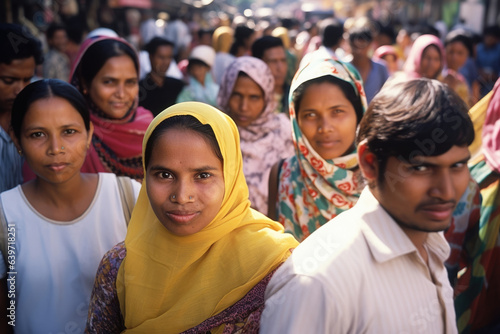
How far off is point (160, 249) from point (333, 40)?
5514 millimetres

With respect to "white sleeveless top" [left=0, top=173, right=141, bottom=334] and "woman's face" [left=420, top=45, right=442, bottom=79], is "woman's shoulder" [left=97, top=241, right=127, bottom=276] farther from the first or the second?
"woman's face" [left=420, top=45, right=442, bottom=79]

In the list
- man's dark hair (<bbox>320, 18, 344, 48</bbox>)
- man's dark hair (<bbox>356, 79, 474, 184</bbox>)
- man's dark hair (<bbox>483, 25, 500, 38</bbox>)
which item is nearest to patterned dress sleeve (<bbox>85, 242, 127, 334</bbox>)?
man's dark hair (<bbox>356, 79, 474, 184</bbox>)

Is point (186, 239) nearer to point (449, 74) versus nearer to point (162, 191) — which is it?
point (162, 191)

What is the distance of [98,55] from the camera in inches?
119

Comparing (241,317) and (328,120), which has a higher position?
(328,120)

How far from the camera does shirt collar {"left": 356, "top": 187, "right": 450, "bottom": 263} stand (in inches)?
49.1

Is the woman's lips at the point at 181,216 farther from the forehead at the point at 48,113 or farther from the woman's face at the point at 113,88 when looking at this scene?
the woman's face at the point at 113,88

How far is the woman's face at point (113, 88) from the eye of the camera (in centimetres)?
301

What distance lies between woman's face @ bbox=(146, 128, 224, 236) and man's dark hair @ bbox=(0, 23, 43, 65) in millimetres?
1677

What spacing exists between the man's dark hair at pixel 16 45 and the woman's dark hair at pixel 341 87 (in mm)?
1668

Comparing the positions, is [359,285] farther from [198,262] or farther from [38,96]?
[38,96]

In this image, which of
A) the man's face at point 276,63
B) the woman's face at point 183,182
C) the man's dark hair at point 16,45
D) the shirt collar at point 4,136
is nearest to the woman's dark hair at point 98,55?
the man's dark hair at point 16,45

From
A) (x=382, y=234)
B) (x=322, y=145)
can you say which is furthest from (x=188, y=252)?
(x=322, y=145)

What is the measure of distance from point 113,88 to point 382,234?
2267mm
